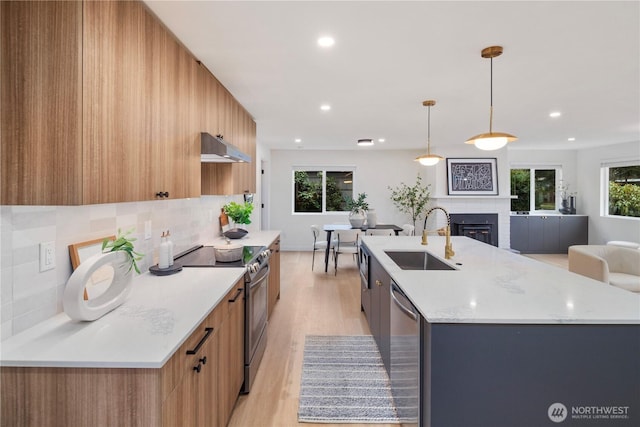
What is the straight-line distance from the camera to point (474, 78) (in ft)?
9.64

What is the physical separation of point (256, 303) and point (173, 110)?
1.43 m

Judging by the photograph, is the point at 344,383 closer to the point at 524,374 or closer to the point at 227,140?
the point at 524,374

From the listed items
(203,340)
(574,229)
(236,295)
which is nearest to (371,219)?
(236,295)

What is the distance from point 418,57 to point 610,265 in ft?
11.8

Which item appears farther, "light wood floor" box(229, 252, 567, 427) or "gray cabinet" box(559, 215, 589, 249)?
"gray cabinet" box(559, 215, 589, 249)

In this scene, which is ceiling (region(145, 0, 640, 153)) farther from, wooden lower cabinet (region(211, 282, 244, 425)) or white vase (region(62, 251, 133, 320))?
wooden lower cabinet (region(211, 282, 244, 425))

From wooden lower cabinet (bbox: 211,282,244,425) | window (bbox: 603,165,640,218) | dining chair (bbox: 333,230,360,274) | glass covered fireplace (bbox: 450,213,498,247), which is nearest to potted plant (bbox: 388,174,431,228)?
glass covered fireplace (bbox: 450,213,498,247)

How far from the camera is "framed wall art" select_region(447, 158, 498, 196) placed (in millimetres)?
7082

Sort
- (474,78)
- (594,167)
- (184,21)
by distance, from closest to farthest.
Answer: (184,21)
(474,78)
(594,167)

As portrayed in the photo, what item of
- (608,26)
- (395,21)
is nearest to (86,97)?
(395,21)

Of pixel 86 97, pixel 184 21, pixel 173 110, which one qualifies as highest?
pixel 184 21

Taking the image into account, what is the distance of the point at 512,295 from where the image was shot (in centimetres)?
169

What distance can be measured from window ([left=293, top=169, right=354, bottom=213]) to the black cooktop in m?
4.87

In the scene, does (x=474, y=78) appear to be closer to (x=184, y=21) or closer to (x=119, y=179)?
(x=184, y=21)
